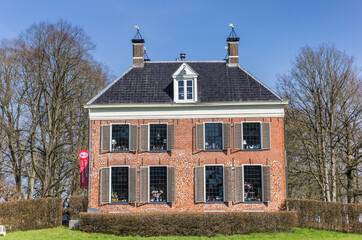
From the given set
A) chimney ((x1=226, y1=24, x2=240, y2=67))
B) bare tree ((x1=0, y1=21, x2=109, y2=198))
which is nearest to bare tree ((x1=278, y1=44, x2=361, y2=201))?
chimney ((x1=226, y1=24, x2=240, y2=67))

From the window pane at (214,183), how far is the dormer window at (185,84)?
4600mm

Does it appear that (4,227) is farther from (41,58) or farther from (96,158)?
(41,58)

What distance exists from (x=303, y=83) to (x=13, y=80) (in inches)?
939

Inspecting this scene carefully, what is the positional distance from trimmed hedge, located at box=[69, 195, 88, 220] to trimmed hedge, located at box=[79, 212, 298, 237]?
610 cm

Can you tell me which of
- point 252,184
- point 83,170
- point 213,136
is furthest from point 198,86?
point 83,170

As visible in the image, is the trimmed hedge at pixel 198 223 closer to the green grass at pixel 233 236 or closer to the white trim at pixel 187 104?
the green grass at pixel 233 236

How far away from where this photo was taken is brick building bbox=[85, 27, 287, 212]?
81.7ft

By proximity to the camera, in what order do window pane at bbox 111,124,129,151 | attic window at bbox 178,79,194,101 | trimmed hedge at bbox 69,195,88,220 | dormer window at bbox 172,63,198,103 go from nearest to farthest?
window pane at bbox 111,124,129,151 → dormer window at bbox 172,63,198,103 → attic window at bbox 178,79,194,101 → trimmed hedge at bbox 69,195,88,220

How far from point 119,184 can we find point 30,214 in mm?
5492

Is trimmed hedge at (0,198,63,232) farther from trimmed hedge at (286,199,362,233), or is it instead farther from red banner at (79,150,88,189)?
trimmed hedge at (286,199,362,233)

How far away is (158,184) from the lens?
83.0ft

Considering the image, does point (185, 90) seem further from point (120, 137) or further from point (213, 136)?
point (120, 137)

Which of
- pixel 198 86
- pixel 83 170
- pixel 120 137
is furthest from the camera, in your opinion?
pixel 198 86

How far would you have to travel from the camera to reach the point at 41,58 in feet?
107
